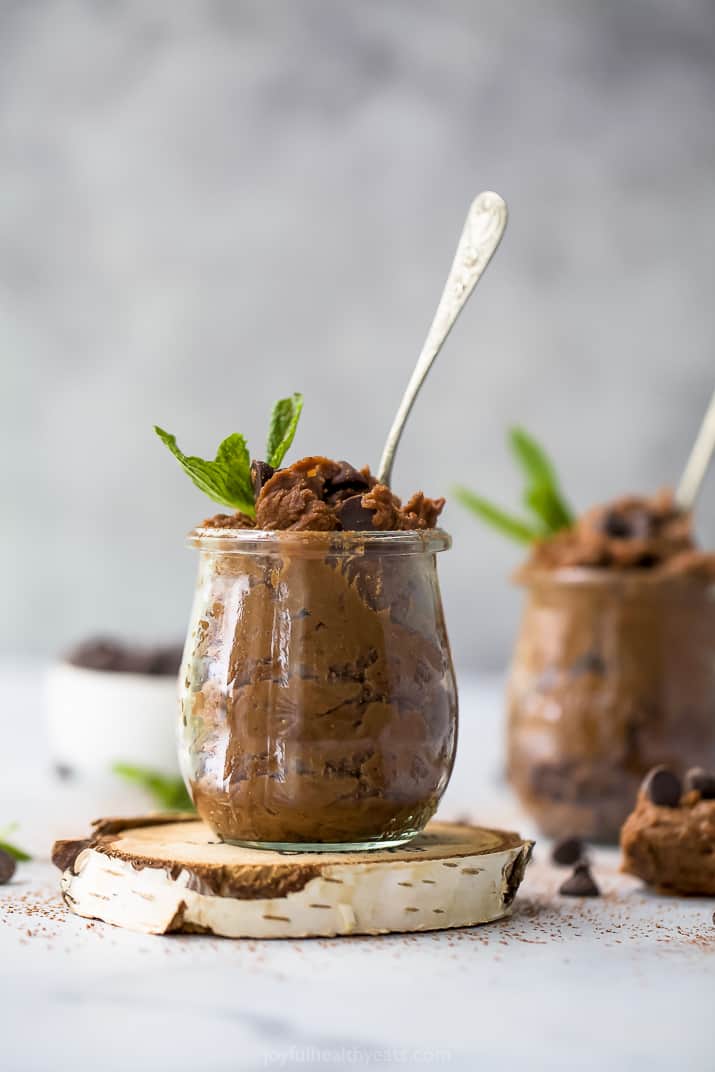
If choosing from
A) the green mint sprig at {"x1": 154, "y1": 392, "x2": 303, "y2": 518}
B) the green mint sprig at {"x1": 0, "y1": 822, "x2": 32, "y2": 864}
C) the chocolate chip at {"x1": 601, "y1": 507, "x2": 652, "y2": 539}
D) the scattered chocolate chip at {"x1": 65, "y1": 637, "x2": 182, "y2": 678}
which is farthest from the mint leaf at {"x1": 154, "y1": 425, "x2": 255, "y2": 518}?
the scattered chocolate chip at {"x1": 65, "y1": 637, "x2": 182, "y2": 678}

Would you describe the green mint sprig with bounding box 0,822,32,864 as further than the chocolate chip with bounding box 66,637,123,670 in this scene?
No

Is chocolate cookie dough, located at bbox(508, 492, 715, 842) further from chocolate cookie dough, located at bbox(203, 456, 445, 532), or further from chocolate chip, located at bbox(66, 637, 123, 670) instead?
chocolate chip, located at bbox(66, 637, 123, 670)

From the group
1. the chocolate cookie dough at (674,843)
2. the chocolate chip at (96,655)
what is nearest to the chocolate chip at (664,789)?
the chocolate cookie dough at (674,843)

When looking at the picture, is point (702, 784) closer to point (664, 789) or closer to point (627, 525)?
point (664, 789)

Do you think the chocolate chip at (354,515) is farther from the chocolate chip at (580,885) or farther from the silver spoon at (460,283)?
the chocolate chip at (580,885)

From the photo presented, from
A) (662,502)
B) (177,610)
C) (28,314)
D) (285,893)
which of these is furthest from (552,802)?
(28,314)

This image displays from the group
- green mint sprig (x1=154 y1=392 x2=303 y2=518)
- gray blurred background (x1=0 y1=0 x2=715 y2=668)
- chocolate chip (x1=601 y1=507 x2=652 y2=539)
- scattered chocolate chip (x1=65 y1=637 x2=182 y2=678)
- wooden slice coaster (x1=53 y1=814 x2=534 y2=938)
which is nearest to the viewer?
wooden slice coaster (x1=53 y1=814 x2=534 y2=938)
